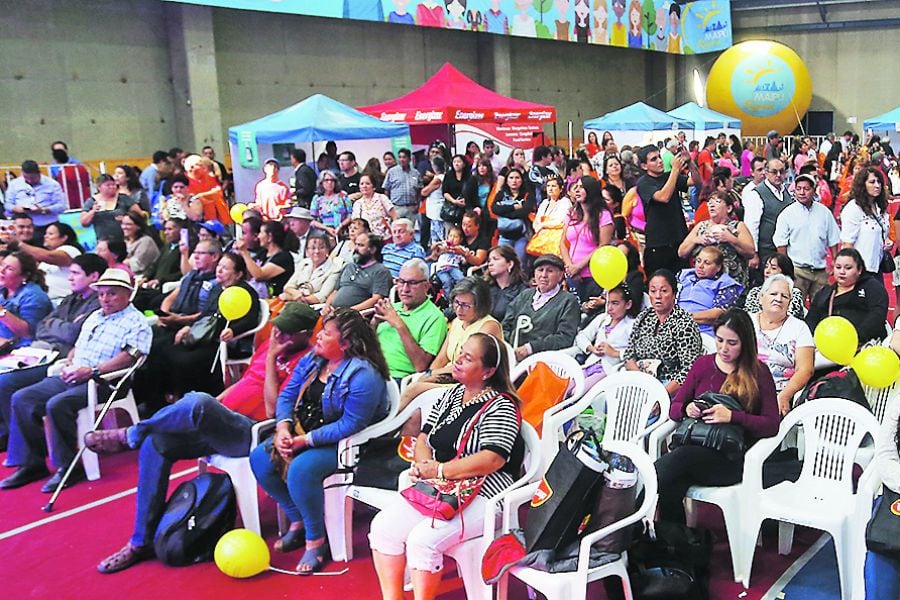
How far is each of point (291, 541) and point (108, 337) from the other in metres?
1.78

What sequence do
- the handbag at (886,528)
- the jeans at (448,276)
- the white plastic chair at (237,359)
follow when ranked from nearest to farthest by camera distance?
the handbag at (886,528) → the white plastic chair at (237,359) → the jeans at (448,276)

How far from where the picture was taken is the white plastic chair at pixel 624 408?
4035 millimetres

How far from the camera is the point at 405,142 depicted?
11672 millimetres

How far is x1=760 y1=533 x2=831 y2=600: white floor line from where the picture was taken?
344 centimetres

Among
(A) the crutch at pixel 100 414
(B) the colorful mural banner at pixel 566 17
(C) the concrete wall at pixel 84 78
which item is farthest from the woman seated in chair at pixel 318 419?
(B) the colorful mural banner at pixel 566 17

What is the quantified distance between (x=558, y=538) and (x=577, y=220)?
Result: 3553 millimetres

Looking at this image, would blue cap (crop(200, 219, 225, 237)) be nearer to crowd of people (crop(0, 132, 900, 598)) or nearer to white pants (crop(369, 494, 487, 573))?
crowd of people (crop(0, 132, 900, 598))

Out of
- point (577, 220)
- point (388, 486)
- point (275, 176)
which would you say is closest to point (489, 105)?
point (275, 176)

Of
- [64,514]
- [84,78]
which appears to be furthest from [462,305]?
[84,78]

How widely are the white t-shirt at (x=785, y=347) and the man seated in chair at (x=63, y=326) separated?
3.84 meters

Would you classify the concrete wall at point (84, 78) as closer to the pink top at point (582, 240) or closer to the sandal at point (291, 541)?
the pink top at point (582, 240)

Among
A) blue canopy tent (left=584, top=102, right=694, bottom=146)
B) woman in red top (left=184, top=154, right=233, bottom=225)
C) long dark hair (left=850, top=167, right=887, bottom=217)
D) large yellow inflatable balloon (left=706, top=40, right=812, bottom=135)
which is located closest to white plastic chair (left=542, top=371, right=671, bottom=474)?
long dark hair (left=850, top=167, right=887, bottom=217)

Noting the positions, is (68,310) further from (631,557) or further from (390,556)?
(631,557)

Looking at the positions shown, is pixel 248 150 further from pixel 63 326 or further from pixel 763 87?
pixel 763 87
